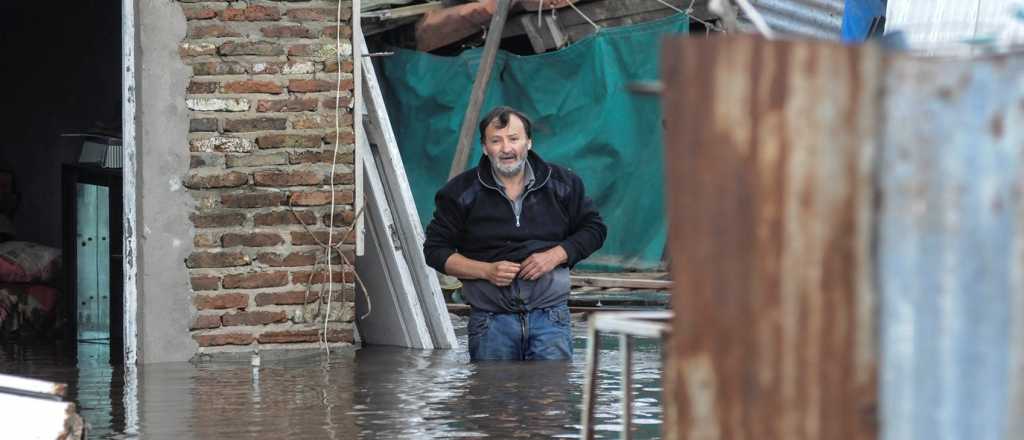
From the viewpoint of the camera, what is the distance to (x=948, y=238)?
2.16 m

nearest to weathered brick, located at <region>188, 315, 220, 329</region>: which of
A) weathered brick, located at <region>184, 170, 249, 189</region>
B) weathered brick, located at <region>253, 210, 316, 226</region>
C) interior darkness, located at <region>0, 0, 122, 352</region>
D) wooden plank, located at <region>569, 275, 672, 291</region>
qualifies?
weathered brick, located at <region>253, 210, 316, 226</region>

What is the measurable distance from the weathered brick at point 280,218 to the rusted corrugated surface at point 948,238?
579cm

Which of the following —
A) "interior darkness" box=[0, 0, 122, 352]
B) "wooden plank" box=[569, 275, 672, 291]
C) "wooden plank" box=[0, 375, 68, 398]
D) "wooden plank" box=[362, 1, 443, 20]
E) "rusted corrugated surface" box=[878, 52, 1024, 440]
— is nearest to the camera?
"rusted corrugated surface" box=[878, 52, 1024, 440]

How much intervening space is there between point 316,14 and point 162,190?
1103 millimetres

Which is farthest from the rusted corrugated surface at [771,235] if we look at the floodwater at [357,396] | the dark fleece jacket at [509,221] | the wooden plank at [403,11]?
the wooden plank at [403,11]

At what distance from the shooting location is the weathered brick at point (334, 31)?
776cm

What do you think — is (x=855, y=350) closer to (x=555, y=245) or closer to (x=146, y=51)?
(x=555, y=245)

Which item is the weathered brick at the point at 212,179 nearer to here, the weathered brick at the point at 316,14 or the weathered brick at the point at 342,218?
the weathered brick at the point at 342,218

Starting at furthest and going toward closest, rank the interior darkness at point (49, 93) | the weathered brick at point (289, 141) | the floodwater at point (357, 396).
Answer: the interior darkness at point (49, 93) → the weathered brick at point (289, 141) → the floodwater at point (357, 396)

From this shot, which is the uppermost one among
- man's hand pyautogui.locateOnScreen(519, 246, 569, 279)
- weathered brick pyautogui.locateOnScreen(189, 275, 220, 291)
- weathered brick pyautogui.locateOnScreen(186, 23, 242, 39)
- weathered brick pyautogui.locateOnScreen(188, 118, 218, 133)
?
weathered brick pyautogui.locateOnScreen(186, 23, 242, 39)

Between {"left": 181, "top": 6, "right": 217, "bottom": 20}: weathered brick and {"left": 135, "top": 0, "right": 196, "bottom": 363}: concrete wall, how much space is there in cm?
4

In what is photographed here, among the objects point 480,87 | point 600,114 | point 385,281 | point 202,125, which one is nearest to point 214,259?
point 202,125

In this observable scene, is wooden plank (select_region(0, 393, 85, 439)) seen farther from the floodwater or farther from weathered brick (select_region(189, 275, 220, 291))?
weathered brick (select_region(189, 275, 220, 291))

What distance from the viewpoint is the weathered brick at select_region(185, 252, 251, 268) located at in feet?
25.1
